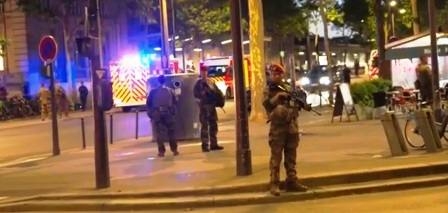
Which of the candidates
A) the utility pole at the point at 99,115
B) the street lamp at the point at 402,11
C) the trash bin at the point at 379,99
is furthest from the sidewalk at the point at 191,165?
the street lamp at the point at 402,11

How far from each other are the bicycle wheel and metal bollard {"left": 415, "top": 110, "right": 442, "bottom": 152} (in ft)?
1.78

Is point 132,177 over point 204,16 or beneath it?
beneath

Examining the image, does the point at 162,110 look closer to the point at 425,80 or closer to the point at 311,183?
the point at 311,183

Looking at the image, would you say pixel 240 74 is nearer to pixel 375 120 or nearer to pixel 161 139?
pixel 161 139

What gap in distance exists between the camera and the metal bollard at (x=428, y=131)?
47.5ft

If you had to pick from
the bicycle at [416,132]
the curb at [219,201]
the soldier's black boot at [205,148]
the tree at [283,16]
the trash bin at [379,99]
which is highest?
the tree at [283,16]

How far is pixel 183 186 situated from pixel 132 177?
1.89 metres

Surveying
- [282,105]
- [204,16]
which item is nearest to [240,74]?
[282,105]

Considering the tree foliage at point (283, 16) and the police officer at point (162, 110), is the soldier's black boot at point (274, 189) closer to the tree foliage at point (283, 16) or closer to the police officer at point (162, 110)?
the police officer at point (162, 110)

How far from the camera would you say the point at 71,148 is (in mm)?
22812

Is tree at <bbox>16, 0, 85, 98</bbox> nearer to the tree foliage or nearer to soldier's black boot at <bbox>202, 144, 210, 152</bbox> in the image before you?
the tree foliage

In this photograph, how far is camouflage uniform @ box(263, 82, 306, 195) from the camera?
1141cm

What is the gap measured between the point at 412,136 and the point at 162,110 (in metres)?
5.06

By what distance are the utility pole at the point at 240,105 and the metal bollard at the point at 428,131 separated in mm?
3486
